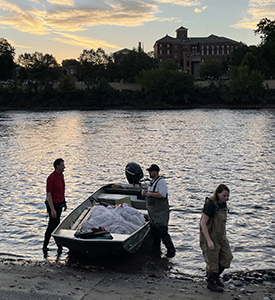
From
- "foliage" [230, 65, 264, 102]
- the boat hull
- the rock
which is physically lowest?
the rock

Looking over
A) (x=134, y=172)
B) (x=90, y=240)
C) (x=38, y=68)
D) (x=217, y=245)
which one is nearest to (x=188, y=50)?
(x=38, y=68)

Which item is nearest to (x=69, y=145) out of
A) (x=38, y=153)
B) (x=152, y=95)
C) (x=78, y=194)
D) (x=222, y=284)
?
(x=38, y=153)

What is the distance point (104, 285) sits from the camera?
8734 millimetres

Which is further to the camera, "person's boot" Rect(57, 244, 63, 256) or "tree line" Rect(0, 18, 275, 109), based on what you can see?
"tree line" Rect(0, 18, 275, 109)

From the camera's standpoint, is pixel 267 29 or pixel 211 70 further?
pixel 211 70

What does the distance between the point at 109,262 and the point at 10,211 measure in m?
6.19

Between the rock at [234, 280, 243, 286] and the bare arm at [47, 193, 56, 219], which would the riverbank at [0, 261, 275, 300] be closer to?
the rock at [234, 280, 243, 286]

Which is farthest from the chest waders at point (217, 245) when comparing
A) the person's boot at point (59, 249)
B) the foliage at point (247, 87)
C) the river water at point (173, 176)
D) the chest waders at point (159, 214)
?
the foliage at point (247, 87)

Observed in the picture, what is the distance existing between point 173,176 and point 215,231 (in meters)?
14.3

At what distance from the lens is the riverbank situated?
26.6 feet

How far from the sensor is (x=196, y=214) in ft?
49.9

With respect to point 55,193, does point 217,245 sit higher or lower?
lower

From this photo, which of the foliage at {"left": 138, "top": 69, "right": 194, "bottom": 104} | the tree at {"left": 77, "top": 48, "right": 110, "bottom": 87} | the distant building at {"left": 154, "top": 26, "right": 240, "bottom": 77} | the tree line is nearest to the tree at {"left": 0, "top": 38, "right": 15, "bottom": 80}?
the tree line

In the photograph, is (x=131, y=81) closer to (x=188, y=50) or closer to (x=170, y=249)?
(x=188, y=50)
